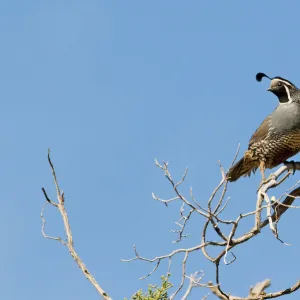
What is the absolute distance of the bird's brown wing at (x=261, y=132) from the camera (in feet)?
22.5

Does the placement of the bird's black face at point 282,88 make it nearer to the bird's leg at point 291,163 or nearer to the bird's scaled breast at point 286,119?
the bird's scaled breast at point 286,119

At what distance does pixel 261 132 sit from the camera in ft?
22.8

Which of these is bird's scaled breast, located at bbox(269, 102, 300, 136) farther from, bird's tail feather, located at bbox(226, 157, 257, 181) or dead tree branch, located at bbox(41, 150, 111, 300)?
dead tree branch, located at bbox(41, 150, 111, 300)

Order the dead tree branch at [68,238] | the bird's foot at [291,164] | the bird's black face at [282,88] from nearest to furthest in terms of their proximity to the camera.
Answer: the dead tree branch at [68,238] < the bird's foot at [291,164] < the bird's black face at [282,88]

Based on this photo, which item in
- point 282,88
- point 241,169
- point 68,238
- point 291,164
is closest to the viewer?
point 68,238

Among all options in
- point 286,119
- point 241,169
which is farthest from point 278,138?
point 241,169

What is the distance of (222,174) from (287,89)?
8.74 ft

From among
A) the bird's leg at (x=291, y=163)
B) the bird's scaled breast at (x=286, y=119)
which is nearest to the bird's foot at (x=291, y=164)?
the bird's leg at (x=291, y=163)

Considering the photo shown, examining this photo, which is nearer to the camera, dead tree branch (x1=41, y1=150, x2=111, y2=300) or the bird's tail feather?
dead tree branch (x1=41, y1=150, x2=111, y2=300)

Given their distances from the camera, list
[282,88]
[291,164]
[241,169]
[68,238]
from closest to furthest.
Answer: [68,238] → [291,164] → [241,169] → [282,88]

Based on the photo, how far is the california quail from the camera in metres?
6.67

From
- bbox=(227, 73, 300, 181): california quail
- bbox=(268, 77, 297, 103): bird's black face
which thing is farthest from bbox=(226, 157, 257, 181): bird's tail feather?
bbox=(268, 77, 297, 103): bird's black face

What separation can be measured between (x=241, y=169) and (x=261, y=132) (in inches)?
18.5

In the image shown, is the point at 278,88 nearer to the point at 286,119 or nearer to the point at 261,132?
the point at 286,119
